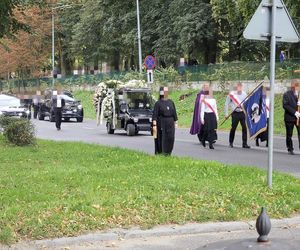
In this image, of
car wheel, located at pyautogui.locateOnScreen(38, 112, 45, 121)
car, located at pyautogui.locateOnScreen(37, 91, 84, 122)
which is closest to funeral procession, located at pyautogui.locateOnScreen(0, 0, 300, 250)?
car, located at pyautogui.locateOnScreen(37, 91, 84, 122)

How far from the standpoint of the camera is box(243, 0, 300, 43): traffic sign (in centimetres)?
825

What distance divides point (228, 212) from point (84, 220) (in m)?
1.88

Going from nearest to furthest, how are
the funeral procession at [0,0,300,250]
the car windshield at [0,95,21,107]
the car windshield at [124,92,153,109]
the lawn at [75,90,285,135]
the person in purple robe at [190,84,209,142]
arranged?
the funeral procession at [0,0,300,250], the person in purple robe at [190,84,209,142], the car windshield at [124,92,153,109], the lawn at [75,90,285,135], the car windshield at [0,95,21,107]

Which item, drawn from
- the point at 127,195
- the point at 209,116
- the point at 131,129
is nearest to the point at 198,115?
the point at 209,116

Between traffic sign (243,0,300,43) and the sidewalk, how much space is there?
8.76 ft

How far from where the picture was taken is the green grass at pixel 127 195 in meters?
6.90

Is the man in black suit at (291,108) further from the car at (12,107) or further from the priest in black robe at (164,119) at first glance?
the car at (12,107)

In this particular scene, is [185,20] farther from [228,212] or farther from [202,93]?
[228,212]

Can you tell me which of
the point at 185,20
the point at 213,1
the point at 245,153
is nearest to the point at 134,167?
the point at 245,153

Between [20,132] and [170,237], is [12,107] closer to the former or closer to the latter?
[20,132]

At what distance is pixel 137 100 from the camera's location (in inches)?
917

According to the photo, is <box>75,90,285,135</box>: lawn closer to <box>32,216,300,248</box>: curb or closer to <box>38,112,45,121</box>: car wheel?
<box>38,112,45,121</box>: car wheel

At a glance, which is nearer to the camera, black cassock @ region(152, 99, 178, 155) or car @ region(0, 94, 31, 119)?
black cassock @ region(152, 99, 178, 155)

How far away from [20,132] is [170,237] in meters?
9.39
